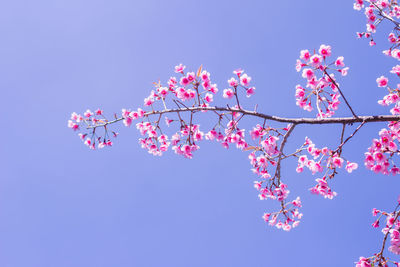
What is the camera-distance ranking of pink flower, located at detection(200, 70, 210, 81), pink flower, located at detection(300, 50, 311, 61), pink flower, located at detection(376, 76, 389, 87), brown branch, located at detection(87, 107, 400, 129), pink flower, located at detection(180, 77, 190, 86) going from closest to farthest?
brown branch, located at detection(87, 107, 400, 129) < pink flower, located at detection(300, 50, 311, 61) < pink flower, located at detection(180, 77, 190, 86) < pink flower, located at detection(200, 70, 210, 81) < pink flower, located at detection(376, 76, 389, 87)

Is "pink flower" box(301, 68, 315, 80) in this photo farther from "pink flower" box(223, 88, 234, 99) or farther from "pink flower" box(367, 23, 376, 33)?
"pink flower" box(367, 23, 376, 33)

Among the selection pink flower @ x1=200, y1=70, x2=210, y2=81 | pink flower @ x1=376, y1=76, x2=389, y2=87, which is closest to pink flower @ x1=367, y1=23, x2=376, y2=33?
pink flower @ x1=376, y1=76, x2=389, y2=87

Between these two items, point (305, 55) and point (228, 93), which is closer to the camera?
point (305, 55)

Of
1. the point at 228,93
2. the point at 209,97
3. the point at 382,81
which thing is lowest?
the point at 209,97

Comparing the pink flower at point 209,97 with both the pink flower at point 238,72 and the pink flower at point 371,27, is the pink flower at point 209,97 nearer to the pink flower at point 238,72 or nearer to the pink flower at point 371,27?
the pink flower at point 238,72

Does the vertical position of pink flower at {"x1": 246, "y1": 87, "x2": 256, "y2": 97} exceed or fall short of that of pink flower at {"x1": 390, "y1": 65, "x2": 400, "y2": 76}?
it falls short

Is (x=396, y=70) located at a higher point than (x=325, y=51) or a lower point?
higher

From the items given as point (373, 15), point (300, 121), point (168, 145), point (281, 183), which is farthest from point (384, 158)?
point (373, 15)

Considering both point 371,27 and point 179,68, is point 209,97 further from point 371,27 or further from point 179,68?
point 371,27

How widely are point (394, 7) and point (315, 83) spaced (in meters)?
5.23

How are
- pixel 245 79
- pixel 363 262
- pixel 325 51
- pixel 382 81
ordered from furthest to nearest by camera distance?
1. pixel 382 81
2. pixel 245 79
3. pixel 363 262
4. pixel 325 51

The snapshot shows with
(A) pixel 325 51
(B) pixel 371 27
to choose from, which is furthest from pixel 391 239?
(B) pixel 371 27

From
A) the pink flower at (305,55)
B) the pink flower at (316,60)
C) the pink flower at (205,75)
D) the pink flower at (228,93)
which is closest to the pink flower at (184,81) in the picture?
the pink flower at (205,75)

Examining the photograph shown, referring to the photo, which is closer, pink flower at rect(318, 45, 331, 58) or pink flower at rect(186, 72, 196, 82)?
pink flower at rect(318, 45, 331, 58)
